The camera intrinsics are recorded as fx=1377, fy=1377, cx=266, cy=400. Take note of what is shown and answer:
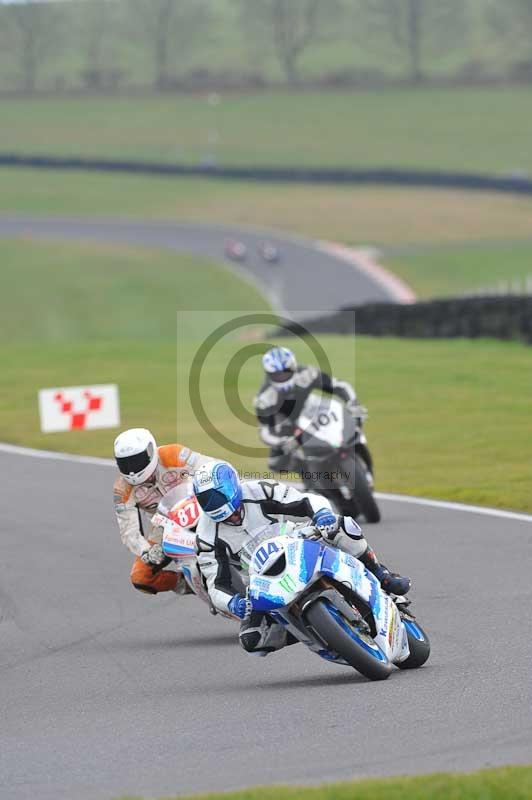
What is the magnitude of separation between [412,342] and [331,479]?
15.6 metres

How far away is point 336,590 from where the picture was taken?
7395 millimetres

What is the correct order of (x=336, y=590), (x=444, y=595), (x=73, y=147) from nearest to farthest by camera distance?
(x=336, y=590)
(x=444, y=595)
(x=73, y=147)

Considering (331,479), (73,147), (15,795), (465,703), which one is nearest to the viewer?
(15,795)

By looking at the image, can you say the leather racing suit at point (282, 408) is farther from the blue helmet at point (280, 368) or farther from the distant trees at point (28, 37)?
the distant trees at point (28, 37)

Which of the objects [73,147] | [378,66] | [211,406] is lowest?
[211,406]

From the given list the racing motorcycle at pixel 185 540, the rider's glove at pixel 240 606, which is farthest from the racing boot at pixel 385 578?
the racing motorcycle at pixel 185 540

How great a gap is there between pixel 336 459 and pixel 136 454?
3.61 metres

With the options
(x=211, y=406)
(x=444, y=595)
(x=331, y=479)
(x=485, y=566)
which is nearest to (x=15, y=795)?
(x=444, y=595)

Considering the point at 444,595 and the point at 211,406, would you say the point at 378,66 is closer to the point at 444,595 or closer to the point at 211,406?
the point at 211,406

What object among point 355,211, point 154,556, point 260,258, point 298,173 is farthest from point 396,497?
point 298,173

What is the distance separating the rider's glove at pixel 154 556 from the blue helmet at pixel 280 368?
4068 mm

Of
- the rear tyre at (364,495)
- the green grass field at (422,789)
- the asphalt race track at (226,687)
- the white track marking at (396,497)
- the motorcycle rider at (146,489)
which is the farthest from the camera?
the white track marking at (396,497)

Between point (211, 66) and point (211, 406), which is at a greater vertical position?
point (211, 66)

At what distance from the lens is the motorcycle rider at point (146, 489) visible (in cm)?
945
